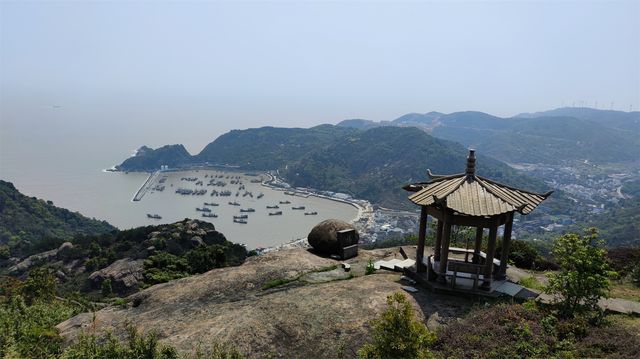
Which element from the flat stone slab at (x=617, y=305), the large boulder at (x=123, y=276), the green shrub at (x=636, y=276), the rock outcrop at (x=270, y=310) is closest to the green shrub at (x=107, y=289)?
the large boulder at (x=123, y=276)

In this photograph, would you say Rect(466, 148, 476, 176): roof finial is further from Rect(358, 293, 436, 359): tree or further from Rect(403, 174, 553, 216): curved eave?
Rect(358, 293, 436, 359): tree

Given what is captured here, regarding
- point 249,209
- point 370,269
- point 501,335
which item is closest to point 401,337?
point 501,335

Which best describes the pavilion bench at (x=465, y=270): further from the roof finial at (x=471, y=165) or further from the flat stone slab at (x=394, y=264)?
the roof finial at (x=471, y=165)

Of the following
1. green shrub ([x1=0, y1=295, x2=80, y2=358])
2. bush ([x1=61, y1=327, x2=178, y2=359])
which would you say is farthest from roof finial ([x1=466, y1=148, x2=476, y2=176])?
green shrub ([x1=0, y1=295, x2=80, y2=358])

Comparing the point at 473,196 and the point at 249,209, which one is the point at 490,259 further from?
the point at 249,209

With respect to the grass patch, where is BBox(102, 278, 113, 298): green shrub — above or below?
below

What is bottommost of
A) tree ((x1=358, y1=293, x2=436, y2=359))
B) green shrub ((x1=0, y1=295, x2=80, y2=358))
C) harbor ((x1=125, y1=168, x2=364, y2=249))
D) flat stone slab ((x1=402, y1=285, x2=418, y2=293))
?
harbor ((x1=125, y1=168, x2=364, y2=249))

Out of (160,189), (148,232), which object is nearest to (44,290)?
(148,232)
